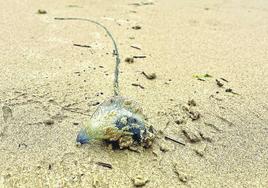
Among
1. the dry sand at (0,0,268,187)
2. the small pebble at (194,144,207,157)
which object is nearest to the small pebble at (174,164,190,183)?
the dry sand at (0,0,268,187)

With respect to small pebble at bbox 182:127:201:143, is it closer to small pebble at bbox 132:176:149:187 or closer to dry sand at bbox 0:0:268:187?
dry sand at bbox 0:0:268:187

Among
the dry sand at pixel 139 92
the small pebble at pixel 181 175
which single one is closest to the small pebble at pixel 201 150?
the dry sand at pixel 139 92

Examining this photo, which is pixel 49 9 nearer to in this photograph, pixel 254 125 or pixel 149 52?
pixel 149 52

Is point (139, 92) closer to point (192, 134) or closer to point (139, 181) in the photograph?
point (192, 134)

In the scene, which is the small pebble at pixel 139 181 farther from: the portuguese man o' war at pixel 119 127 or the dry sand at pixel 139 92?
the portuguese man o' war at pixel 119 127

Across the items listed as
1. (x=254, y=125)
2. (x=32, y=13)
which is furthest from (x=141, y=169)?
(x=32, y=13)

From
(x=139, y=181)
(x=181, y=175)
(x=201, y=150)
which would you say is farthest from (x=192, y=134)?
(x=139, y=181)
